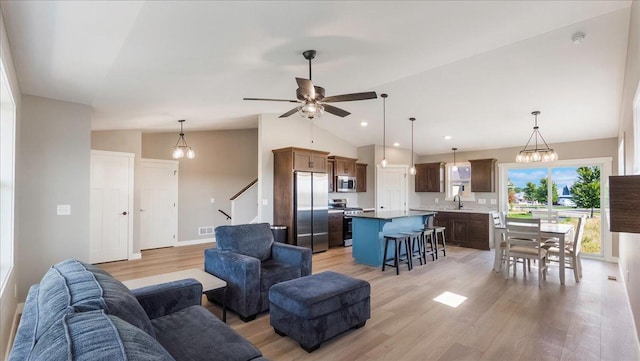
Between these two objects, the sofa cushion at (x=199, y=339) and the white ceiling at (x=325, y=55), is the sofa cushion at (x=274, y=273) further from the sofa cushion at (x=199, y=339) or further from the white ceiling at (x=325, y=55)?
the white ceiling at (x=325, y=55)

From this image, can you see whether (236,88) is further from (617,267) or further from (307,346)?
(617,267)

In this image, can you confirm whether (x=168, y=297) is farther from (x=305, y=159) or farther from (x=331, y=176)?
(x=331, y=176)

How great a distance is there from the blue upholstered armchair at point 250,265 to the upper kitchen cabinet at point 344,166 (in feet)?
11.9

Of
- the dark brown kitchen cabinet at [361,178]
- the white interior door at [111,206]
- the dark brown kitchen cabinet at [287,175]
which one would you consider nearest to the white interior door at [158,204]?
the white interior door at [111,206]

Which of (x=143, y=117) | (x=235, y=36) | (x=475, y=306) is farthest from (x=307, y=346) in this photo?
(x=143, y=117)

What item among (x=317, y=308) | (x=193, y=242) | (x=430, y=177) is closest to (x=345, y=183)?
(x=430, y=177)

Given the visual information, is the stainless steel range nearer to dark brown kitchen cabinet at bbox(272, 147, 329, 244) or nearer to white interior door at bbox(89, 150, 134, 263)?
dark brown kitchen cabinet at bbox(272, 147, 329, 244)

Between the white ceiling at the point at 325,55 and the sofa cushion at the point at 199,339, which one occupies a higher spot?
the white ceiling at the point at 325,55

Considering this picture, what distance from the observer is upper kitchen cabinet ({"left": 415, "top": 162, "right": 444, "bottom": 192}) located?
26.1ft

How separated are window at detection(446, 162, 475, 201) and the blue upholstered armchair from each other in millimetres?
5713

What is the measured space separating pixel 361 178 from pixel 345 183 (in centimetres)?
65

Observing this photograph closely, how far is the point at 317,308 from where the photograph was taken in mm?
2566

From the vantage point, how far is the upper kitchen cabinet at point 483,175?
7.17 m

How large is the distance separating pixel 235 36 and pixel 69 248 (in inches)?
127
